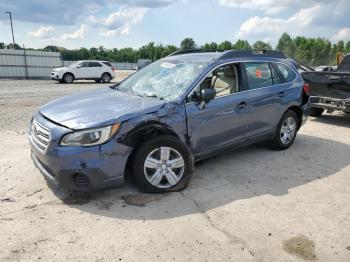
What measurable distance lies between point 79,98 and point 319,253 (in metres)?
3.49

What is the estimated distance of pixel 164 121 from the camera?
4.50 m

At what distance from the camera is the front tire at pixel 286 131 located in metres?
6.38

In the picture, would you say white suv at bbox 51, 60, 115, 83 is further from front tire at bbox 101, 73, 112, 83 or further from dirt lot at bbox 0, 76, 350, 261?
dirt lot at bbox 0, 76, 350, 261

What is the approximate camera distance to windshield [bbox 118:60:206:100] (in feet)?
16.2

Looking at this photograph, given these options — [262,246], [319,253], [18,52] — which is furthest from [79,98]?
[18,52]

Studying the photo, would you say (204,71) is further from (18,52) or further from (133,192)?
(18,52)

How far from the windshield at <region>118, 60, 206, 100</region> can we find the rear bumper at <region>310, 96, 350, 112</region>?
4770mm

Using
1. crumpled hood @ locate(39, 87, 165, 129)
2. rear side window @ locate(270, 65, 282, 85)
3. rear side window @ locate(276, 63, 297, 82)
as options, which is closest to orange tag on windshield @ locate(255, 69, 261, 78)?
rear side window @ locate(270, 65, 282, 85)

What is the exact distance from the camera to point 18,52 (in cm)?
2889

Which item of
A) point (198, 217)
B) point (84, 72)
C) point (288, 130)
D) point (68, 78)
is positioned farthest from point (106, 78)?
point (198, 217)

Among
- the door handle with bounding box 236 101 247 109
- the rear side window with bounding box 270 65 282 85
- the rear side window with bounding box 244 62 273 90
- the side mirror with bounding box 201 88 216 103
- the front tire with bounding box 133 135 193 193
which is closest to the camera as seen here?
the front tire with bounding box 133 135 193 193

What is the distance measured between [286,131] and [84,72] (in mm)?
20317

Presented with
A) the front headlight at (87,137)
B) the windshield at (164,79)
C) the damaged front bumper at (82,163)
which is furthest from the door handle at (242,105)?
the front headlight at (87,137)

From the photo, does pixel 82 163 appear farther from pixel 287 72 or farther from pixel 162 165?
pixel 287 72
